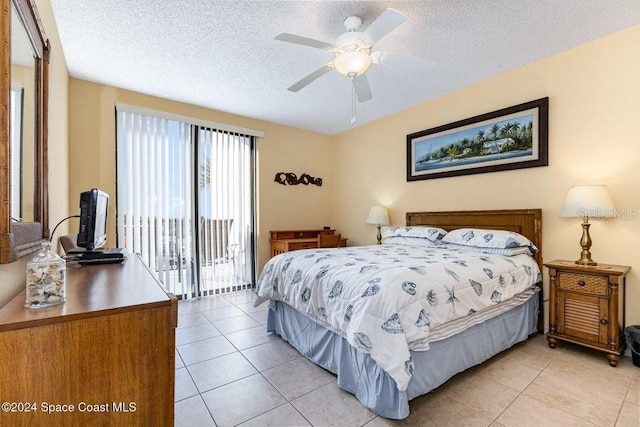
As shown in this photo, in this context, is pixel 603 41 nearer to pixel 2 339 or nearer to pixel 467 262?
pixel 467 262

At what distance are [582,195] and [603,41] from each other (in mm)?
1340

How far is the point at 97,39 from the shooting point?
244cm

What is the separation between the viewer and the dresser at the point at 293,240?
4242 millimetres

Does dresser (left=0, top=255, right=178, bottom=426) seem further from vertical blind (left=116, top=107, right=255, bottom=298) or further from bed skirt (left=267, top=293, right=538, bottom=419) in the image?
vertical blind (left=116, top=107, right=255, bottom=298)

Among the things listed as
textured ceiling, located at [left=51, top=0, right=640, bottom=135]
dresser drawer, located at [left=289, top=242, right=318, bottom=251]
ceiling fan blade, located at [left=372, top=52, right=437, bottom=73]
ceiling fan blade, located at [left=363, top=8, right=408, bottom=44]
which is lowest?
dresser drawer, located at [left=289, top=242, right=318, bottom=251]

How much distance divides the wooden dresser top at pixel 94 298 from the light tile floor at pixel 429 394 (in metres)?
0.92

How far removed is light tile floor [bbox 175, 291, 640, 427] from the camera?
1.63 meters

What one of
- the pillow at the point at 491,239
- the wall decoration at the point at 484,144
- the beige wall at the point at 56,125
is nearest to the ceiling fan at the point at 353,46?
the beige wall at the point at 56,125

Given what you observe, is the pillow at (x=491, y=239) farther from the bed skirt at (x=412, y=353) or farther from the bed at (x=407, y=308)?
the bed skirt at (x=412, y=353)

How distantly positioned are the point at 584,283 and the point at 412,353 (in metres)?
1.68

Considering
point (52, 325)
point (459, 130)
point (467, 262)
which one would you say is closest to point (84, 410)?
point (52, 325)

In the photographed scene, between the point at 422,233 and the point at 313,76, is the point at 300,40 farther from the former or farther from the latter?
the point at 422,233

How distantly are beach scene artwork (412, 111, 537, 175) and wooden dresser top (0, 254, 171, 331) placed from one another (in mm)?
3314

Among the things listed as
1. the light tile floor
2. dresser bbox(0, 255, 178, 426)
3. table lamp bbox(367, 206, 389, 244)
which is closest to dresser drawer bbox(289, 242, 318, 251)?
table lamp bbox(367, 206, 389, 244)
